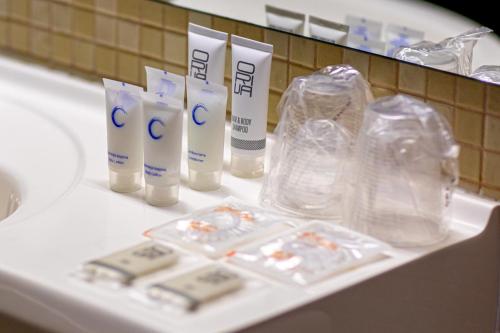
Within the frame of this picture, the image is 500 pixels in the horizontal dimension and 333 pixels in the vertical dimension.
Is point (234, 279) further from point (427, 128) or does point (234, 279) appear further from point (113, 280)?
point (427, 128)

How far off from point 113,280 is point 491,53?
1.31 feet

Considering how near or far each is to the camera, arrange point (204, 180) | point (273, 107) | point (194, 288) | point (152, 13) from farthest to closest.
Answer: point (152, 13) < point (273, 107) < point (204, 180) < point (194, 288)

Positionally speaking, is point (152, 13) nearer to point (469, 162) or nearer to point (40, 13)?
point (40, 13)

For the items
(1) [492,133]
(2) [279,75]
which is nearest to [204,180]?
(2) [279,75]

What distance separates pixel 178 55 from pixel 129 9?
0.29ft

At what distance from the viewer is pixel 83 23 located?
1.36 metres

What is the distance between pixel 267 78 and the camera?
3.48 feet

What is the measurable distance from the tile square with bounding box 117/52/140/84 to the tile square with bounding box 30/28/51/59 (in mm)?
120

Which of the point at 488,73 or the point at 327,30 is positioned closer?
the point at 488,73

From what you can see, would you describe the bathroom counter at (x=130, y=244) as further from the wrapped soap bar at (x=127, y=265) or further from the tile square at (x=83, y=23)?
the tile square at (x=83, y=23)

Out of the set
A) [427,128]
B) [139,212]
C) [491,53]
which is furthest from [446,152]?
[139,212]

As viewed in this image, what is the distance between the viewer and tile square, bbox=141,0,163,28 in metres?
1.27

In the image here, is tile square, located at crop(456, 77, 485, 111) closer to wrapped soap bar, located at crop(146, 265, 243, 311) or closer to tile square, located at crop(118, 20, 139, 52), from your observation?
wrapped soap bar, located at crop(146, 265, 243, 311)

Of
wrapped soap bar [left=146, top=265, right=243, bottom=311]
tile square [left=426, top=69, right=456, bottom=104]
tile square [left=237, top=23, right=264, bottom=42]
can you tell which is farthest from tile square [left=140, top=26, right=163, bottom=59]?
wrapped soap bar [left=146, top=265, right=243, bottom=311]
